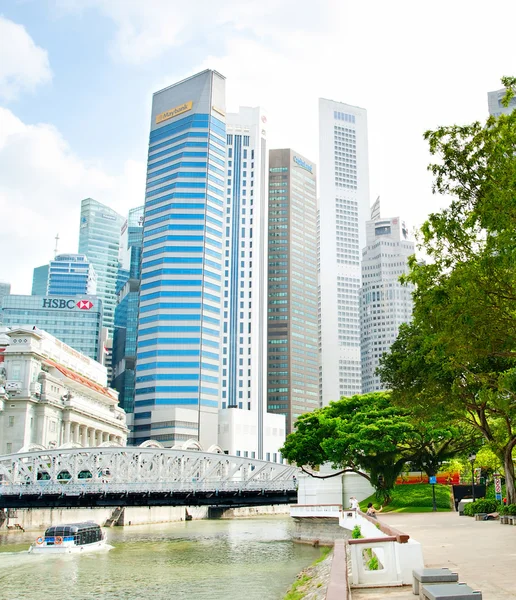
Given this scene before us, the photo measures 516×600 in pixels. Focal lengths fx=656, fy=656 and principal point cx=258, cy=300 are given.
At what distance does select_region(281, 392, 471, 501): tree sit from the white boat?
22847 millimetres

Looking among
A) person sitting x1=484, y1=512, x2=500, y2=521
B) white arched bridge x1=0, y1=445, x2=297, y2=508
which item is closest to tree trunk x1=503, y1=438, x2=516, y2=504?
person sitting x1=484, y1=512, x2=500, y2=521

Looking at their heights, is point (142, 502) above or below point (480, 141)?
below

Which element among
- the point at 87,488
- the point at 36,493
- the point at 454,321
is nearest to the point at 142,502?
the point at 87,488

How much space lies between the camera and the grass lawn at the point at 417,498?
58.9 meters

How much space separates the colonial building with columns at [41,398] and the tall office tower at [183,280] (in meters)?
23.1

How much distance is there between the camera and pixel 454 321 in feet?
89.9

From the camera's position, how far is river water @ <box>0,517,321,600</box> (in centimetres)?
3456

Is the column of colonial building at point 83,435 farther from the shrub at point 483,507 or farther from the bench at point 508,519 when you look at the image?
the bench at point 508,519

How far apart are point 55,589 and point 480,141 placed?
31.9 m

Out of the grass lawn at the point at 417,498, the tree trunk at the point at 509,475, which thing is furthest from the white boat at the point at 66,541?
the tree trunk at the point at 509,475

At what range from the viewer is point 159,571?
42.7 meters

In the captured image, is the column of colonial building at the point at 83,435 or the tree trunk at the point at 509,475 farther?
the column of colonial building at the point at 83,435

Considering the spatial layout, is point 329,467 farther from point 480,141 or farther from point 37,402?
point 37,402

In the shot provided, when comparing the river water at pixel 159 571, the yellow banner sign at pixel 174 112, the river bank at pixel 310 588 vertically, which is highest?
the yellow banner sign at pixel 174 112
